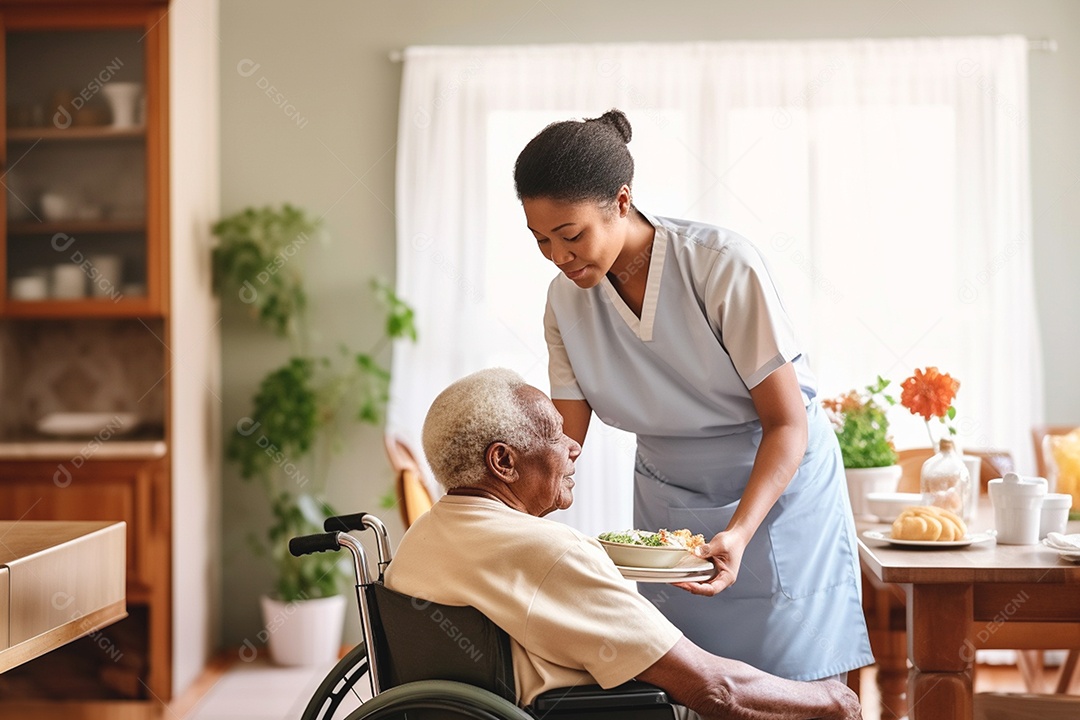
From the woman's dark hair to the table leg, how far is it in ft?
2.81

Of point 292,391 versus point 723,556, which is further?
point 292,391

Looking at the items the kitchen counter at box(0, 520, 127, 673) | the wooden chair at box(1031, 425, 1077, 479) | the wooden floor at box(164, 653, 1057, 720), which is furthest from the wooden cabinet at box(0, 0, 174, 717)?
the wooden chair at box(1031, 425, 1077, 479)

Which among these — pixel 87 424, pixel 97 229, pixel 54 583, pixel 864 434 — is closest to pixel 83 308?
pixel 97 229

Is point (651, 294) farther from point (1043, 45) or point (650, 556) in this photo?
point (1043, 45)

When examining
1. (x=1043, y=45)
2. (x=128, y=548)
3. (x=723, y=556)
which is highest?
(x=1043, y=45)

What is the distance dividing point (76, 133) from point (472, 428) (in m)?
2.61

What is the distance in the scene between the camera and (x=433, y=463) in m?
1.46

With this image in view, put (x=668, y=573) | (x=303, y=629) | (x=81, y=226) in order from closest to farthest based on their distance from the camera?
(x=668, y=573) → (x=81, y=226) → (x=303, y=629)

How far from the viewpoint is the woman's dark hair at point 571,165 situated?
5.18 feet

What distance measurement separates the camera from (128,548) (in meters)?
3.35

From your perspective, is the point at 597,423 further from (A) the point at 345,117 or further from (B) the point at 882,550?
(B) the point at 882,550

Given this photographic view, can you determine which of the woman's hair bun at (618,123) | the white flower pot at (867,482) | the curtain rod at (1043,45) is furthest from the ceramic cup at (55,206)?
the curtain rod at (1043,45)

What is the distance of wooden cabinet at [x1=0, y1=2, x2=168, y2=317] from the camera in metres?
3.39

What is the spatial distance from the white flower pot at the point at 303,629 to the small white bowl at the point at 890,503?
218cm
